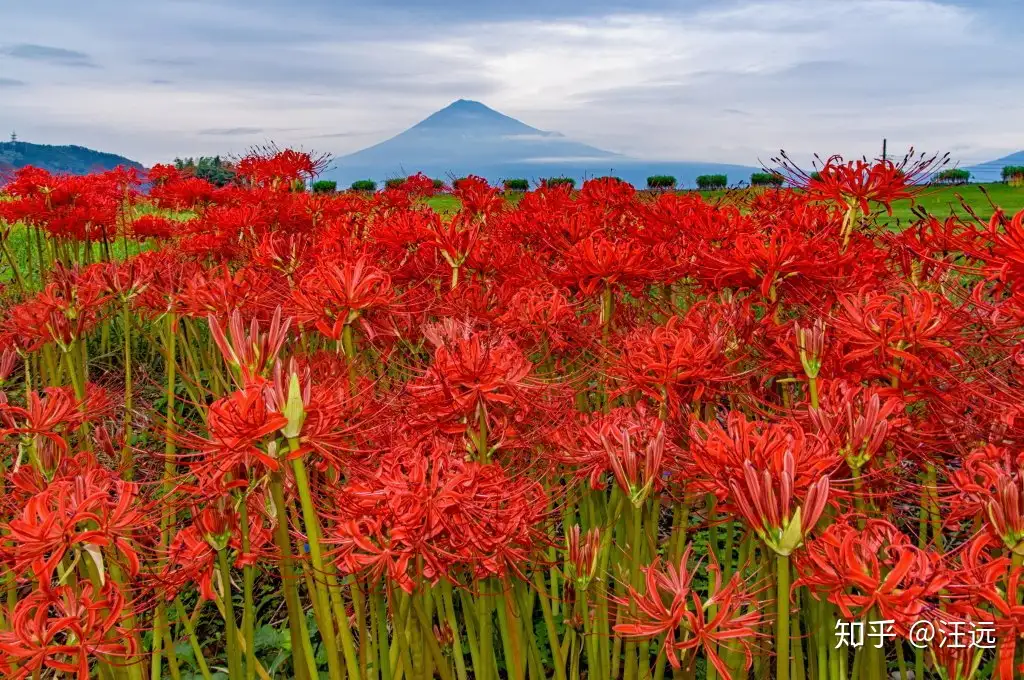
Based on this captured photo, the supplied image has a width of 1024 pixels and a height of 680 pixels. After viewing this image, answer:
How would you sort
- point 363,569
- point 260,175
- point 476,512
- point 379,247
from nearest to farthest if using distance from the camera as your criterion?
point 476,512
point 363,569
point 379,247
point 260,175

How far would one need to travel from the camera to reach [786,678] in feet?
5.68

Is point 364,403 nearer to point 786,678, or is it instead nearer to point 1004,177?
point 786,678

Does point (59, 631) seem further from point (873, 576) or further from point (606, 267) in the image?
point (606, 267)

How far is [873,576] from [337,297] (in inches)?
63.8

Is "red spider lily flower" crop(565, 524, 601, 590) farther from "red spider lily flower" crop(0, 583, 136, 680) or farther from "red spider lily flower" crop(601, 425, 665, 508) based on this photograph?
"red spider lily flower" crop(0, 583, 136, 680)

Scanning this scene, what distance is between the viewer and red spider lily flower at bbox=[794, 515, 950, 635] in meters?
1.59

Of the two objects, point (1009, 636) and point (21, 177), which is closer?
point (1009, 636)

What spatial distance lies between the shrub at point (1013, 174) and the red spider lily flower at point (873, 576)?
1084 inches

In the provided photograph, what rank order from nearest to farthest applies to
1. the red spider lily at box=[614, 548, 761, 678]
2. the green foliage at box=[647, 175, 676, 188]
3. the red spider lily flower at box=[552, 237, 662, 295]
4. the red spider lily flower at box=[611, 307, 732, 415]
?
the red spider lily at box=[614, 548, 761, 678] < the red spider lily flower at box=[611, 307, 732, 415] < the red spider lily flower at box=[552, 237, 662, 295] < the green foliage at box=[647, 175, 676, 188]

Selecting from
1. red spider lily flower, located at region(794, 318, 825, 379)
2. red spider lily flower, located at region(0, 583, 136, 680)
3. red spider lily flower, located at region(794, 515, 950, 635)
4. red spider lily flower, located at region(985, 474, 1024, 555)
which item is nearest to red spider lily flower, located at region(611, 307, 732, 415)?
red spider lily flower, located at region(794, 318, 825, 379)

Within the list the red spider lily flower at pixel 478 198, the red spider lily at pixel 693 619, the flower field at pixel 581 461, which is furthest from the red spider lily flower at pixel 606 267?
the red spider lily flower at pixel 478 198

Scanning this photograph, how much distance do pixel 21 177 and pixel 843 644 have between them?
23.3 feet

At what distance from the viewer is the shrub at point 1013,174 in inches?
979

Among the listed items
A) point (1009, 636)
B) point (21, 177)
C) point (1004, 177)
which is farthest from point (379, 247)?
point (1004, 177)
